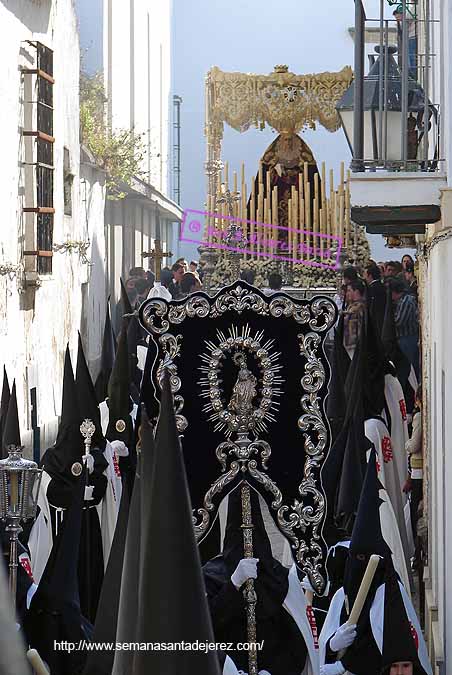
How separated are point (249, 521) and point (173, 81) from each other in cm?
2583

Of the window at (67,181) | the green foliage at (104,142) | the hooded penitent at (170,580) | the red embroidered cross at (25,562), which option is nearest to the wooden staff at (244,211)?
the window at (67,181)

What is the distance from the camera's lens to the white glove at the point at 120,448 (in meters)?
7.39

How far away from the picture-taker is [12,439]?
6.86m

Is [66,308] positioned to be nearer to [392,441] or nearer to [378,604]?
[392,441]

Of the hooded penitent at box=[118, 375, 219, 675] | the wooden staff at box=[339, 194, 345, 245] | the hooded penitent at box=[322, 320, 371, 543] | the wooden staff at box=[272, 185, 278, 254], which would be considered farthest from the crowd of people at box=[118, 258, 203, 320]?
the hooded penitent at box=[118, 375, 219, 675]

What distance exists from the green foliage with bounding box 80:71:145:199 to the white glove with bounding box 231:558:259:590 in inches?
582

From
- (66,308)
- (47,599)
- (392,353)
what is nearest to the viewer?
(47,599)

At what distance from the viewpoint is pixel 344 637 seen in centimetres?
511

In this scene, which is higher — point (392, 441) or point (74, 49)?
point (74, 49)

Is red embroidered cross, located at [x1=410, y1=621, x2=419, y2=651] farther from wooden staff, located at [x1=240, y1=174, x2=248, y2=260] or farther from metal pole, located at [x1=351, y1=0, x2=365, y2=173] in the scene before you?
wooden staff, located at [x1=240, y1=174, x2=248, y2=260]

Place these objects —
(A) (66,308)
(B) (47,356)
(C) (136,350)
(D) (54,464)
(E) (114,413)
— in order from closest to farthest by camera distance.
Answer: (D) (54,464) → (E) (114,413) → (C) (136,350) → (B) (47,356) → (A) (66,308)

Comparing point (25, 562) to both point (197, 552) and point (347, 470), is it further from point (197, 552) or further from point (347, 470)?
point (197, 552)

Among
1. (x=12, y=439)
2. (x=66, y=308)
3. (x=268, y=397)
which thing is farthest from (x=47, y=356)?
(x=268, y=397)

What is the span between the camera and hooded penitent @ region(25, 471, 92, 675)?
4969 millimetres
